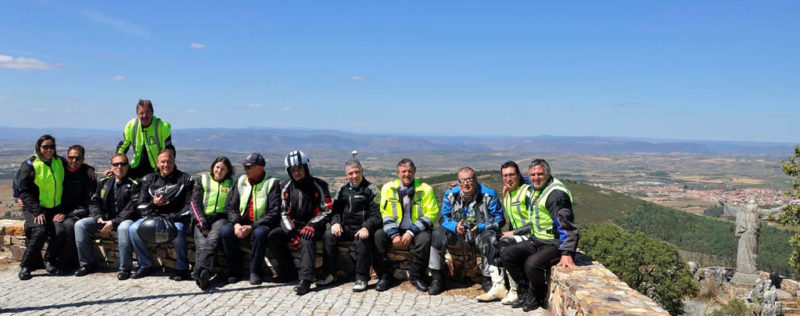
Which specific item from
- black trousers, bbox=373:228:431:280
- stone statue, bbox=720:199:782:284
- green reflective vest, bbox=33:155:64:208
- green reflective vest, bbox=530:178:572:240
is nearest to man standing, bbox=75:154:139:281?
green reflective vest, bbox=33:155:64:208

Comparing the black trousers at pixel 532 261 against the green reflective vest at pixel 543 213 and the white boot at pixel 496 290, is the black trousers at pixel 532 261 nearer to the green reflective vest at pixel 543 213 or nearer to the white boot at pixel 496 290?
the green reflective vest at pixel 543 213

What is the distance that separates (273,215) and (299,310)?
4.91ft

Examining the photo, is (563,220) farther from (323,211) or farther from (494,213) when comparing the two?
(323,211)

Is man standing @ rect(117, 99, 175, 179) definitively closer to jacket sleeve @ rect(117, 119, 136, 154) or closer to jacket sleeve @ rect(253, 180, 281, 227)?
jacket sleeve @ rect(117, 119, 136, 154)

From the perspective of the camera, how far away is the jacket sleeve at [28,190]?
24.6 feet

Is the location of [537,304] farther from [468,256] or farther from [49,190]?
[49,190]

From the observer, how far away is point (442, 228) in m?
6.86

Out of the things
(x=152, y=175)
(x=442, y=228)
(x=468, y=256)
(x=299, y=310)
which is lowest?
(x=299, y=310)

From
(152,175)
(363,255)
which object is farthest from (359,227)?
(152,175)

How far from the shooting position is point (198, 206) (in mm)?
7297

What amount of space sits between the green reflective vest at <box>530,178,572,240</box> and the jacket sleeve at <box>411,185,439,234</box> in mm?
1310

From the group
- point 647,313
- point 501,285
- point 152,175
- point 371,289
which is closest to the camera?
point 647,313

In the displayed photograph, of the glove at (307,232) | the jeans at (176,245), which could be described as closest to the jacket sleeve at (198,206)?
the jeans at (176,245)

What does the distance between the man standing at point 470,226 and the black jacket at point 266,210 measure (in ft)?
7.20
